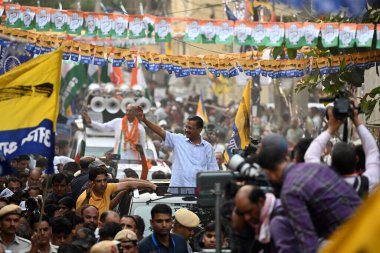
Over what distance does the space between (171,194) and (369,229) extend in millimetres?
7922

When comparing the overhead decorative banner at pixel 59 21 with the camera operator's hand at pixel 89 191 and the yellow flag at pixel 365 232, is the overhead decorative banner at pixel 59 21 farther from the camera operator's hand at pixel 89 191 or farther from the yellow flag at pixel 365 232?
the yellow flag at pixel 365 232

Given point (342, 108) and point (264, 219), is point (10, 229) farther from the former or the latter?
point (264, 219)

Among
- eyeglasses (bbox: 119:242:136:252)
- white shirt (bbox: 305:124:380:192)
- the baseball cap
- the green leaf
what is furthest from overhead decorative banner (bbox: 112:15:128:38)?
the baseball cap

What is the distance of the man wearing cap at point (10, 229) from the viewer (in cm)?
1152

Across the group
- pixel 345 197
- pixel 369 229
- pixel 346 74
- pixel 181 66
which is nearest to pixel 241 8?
pixel 181 66

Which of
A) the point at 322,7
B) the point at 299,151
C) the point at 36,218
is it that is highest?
the point at 322,7

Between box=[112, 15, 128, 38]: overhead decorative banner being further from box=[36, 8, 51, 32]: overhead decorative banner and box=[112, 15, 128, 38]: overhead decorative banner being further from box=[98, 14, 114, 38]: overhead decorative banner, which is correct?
box=[36, 8, 51, 32]: overhead decorative banner

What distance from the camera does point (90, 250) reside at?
9.87 meters

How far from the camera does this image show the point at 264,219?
8.00 meters

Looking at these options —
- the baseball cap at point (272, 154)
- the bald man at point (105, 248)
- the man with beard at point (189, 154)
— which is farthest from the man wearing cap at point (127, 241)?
the man with beard at point (189, 154)

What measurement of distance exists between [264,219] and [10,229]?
13.7ft

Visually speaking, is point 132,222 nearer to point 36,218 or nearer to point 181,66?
point 36,218

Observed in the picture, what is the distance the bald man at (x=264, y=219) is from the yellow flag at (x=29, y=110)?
3105mm

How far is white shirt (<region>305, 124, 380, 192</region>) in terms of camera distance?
887 centimetres
